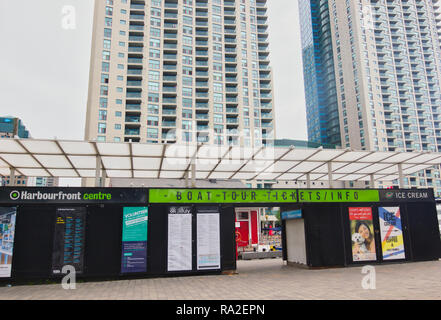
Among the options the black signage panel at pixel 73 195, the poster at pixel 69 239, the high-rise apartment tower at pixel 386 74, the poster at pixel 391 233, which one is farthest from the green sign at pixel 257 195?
the high-rise apartment tower at pixel 386 74

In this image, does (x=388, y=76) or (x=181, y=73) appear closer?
(x=181, y=73)

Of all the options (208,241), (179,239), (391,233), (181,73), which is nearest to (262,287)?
(208,241)

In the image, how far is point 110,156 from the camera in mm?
12695

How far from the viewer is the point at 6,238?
1069 cm

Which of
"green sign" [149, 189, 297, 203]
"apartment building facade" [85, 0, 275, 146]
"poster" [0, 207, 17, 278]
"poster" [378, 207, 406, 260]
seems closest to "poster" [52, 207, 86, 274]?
"poster" [0, 207, 17, 278]

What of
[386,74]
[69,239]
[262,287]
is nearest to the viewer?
[262,287]

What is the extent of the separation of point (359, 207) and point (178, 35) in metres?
59.3

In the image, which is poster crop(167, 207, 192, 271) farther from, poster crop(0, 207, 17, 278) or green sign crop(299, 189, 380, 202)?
poster crop(0, 207, 17, 278)

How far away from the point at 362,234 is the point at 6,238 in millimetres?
14007

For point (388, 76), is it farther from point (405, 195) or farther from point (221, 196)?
point (221, 196)

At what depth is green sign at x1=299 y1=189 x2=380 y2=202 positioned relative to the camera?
44.4 feet

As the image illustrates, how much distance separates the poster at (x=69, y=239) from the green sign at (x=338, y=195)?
29.1 ft

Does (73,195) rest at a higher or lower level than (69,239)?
higher

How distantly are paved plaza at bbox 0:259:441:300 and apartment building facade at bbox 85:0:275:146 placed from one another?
142 ft
